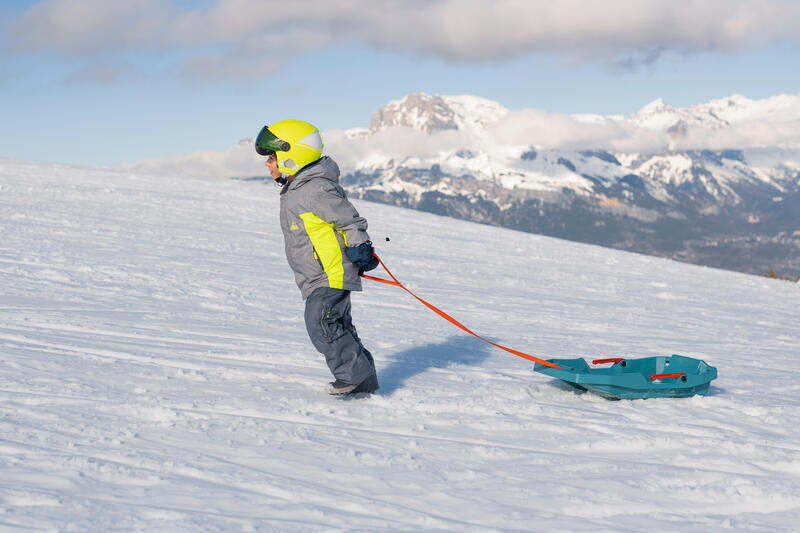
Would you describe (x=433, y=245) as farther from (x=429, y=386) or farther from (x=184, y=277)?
(x=429, y=386)

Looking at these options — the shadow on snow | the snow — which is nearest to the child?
the snow

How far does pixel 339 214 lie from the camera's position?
509cm

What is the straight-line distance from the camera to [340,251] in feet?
17.1

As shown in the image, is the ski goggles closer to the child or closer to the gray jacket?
the child

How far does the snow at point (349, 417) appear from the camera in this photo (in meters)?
3.32

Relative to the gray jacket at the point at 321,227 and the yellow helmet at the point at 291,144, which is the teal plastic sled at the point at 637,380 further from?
Answer: the yellow helmet at the point at 291,144

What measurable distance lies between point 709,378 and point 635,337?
13.1ft

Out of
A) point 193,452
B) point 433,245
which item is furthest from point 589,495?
point 433,245

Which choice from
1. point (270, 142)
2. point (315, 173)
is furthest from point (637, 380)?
point (270, 142)

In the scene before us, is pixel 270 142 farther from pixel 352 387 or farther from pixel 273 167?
pixel 352 387

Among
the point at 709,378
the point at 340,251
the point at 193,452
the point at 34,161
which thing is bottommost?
the point at 193,452

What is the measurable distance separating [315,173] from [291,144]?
0.92 feet

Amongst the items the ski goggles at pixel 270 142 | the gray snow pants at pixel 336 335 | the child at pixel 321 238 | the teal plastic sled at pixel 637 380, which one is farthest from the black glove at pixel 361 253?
the teal plastic sled at pixel 637 380

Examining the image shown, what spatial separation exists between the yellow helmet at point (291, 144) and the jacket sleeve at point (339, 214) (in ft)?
0.97
